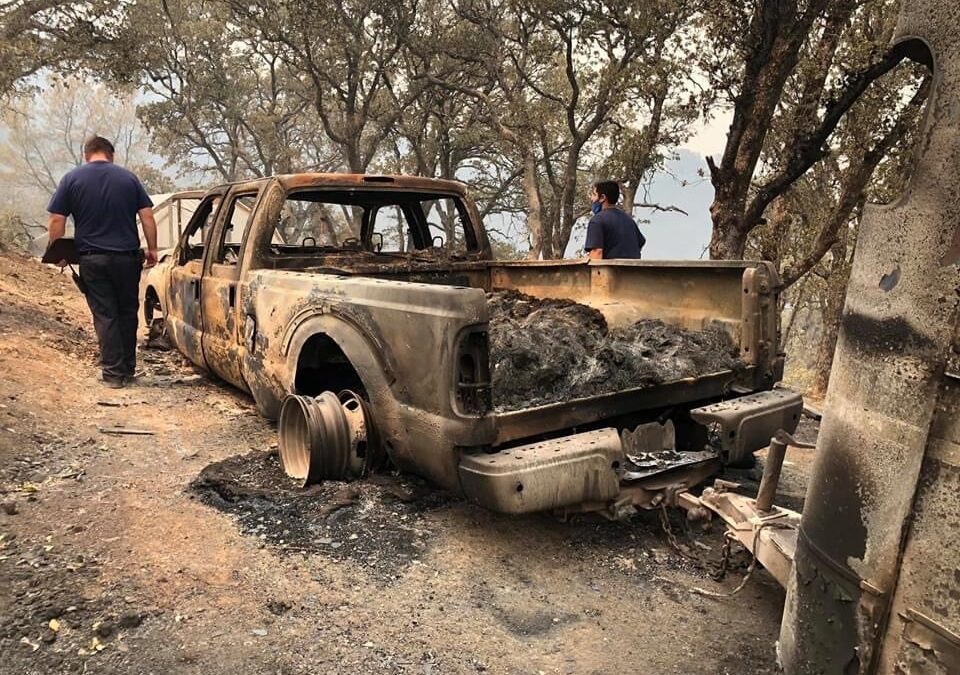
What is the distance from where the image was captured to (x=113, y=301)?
6.05 m

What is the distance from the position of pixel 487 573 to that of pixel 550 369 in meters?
1.02

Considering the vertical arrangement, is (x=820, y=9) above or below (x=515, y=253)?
above

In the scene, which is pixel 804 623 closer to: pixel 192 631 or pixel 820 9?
pixel 192 631

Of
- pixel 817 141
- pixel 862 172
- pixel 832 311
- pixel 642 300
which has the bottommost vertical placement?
pixel 832 311

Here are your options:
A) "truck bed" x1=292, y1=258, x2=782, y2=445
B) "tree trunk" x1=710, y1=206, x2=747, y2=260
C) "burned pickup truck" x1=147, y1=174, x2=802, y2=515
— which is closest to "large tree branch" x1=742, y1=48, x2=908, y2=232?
"tree trunk" x1=710, y1=206, x2=747, y2=260

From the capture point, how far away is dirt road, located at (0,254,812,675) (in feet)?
8.18

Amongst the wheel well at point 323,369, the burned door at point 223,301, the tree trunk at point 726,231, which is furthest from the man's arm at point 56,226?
the tree trunk at point 726,231

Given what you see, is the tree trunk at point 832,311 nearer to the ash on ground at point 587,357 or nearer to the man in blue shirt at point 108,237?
the ash on ground at point 587,357

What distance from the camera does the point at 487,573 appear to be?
124 inches

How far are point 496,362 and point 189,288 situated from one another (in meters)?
3.61

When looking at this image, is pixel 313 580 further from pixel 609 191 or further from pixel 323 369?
pixel 609 191

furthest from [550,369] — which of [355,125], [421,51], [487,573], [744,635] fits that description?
[355,125]

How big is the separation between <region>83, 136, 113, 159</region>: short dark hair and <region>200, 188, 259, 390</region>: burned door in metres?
1.45

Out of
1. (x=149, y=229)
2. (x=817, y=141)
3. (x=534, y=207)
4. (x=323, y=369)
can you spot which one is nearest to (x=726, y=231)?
(x=817, y=141)
